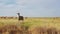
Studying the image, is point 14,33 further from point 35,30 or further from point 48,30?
point 48,30

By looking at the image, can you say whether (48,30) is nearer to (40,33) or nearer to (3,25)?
(40,33)

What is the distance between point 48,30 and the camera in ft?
67.2

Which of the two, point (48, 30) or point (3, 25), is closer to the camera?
point (48, 30)

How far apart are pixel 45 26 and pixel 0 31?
185 inches

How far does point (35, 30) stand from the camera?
20.7 meters

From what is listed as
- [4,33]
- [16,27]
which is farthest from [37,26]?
[4,33]

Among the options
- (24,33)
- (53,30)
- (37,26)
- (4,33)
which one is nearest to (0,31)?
(4,33)

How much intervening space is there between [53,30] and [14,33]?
3.99 m

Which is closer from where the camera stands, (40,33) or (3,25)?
(40,33)

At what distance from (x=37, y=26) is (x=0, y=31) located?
12.8 feet

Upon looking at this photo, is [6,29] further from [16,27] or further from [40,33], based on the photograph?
[40,33]

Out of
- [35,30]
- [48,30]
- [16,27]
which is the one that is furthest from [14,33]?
[48,30]

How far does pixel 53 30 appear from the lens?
20.4 metres

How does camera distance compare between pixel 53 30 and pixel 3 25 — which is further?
pixel 3 25
